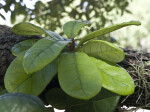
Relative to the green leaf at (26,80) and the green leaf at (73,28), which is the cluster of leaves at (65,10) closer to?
the green leaf at (73,28)

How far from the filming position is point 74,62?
1.87 feet

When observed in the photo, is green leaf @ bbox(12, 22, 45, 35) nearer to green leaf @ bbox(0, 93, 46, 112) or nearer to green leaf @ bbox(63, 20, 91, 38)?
green leaf @ bbox(63, 20, 91, 38)

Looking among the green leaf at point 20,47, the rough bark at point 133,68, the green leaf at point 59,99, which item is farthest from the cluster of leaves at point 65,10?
the green leaf at point 59,99

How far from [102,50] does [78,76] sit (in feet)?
0.54

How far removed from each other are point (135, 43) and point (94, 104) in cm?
1551

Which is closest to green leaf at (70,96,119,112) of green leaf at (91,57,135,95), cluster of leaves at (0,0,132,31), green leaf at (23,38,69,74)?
green leaf at (91,57,135,95)

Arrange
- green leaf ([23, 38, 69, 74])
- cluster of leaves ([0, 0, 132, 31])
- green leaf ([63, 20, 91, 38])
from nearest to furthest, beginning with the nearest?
green leaf ([23, 38, 69, 74]), green leaf ([63, 20, 91, 38]), cluster of leaves ([0, 0, 132, 31])

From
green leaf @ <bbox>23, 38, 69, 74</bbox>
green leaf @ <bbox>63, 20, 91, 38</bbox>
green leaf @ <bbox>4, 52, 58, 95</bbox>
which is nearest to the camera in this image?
green leaf @ <bbox>23, 38, 69, 74</bbox>

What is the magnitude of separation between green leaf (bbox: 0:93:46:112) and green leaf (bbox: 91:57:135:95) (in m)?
0.21

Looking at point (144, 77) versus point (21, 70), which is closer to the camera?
point (21, 70)

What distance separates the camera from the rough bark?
2.62ft

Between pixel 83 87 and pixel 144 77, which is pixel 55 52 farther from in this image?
pixel 144 77

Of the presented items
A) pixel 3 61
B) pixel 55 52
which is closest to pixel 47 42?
pixel 55 52

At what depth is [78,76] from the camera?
53 cm
